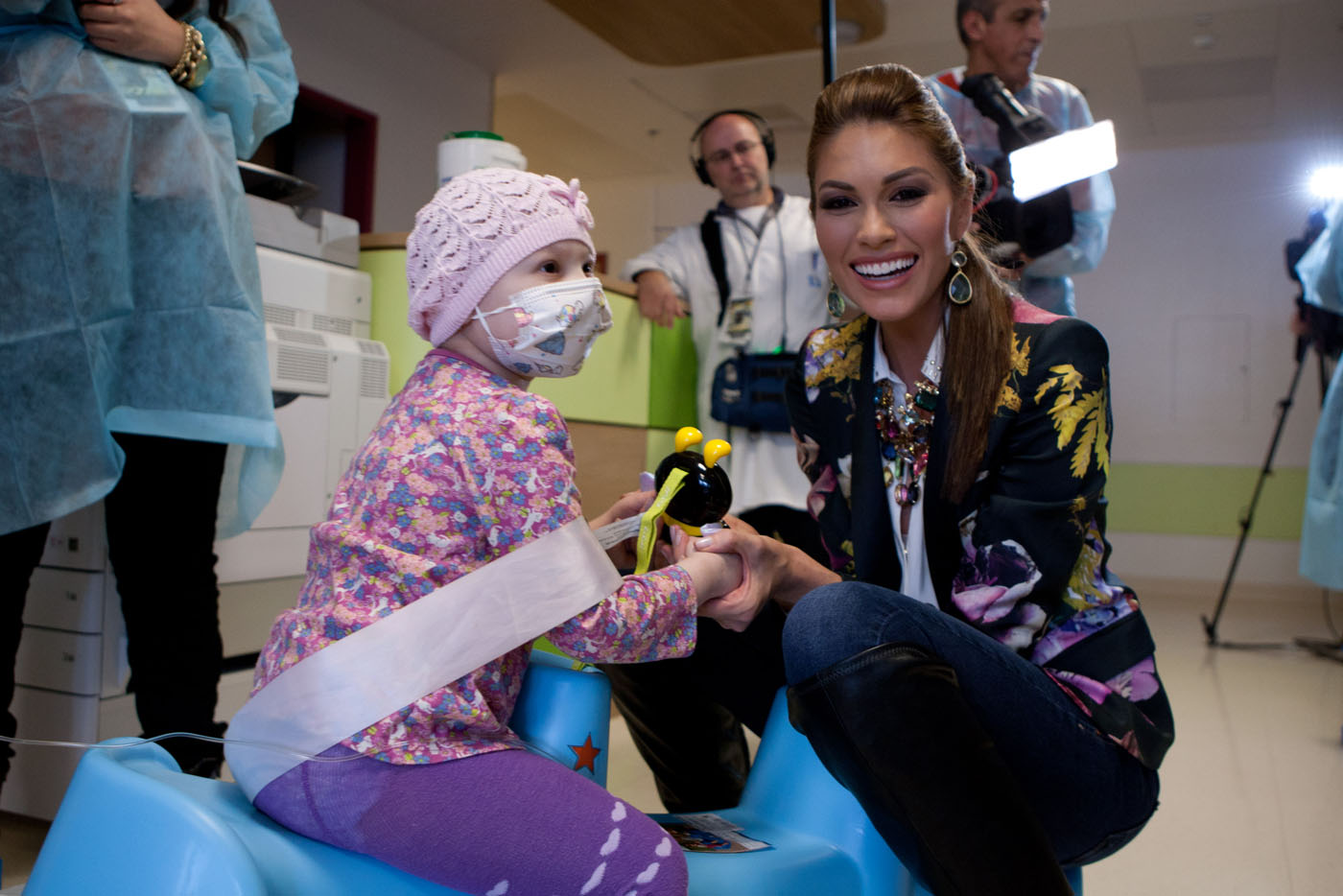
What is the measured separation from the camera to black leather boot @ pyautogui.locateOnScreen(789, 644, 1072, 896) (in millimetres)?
774

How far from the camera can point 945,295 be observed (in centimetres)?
110

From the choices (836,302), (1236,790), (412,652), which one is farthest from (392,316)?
(1236,790)

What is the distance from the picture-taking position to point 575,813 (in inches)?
30.1

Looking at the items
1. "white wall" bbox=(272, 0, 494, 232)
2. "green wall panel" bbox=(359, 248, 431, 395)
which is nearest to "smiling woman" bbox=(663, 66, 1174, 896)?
"green wall panel" bbox=(359, 248, 431, 395)

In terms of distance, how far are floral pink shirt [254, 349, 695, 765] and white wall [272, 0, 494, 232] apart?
138 inches

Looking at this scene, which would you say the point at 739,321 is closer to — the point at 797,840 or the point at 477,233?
the point at 477,233

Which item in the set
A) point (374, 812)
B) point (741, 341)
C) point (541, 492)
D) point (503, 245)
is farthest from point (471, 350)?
point (741, 341)

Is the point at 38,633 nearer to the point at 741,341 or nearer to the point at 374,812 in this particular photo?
the point at 374,812

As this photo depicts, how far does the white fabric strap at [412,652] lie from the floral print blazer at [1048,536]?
0.38m

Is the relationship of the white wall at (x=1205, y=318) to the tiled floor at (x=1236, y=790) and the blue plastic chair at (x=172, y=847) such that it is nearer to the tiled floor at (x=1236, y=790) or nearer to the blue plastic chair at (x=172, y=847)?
the tiled floor at (x=1236, y=790)

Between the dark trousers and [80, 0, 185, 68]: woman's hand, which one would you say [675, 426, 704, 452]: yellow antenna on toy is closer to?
the dark trousers

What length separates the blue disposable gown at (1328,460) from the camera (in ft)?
8.13

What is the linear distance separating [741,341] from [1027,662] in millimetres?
1508

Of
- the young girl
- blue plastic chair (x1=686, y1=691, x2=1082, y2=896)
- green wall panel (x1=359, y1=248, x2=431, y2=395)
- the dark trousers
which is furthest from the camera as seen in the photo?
green wall panel (x1=359, y1=248, x2=431, y2=395)
